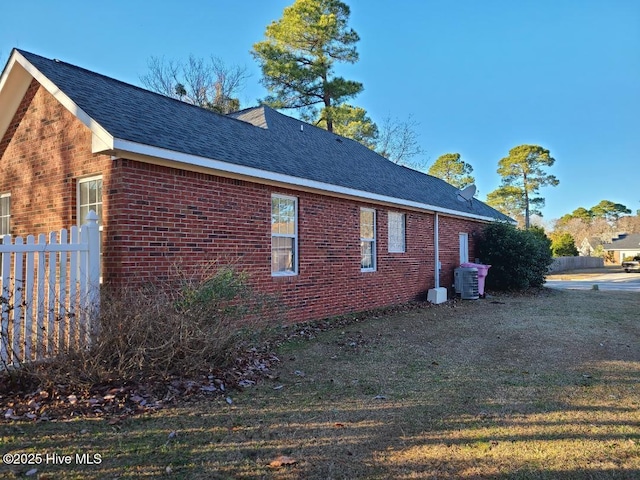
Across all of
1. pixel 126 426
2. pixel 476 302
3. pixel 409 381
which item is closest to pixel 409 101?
pixel 476 302

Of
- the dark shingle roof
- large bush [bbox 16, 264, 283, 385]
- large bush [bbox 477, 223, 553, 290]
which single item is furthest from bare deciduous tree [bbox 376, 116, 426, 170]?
large bush [bbox 16, 264, 283, 385]

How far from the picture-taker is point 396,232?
12047 millimetres

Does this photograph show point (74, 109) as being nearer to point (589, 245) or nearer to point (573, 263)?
point (573, 263)

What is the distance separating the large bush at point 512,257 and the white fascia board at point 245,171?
19.3ft

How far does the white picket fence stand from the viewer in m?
4.38

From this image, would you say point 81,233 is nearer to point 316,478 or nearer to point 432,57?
point 316,478

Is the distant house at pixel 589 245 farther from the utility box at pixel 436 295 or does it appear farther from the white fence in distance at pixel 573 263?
the utility box at pixel 436 295

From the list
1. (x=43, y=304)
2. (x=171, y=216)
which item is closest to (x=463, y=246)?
(x=171, y=216)

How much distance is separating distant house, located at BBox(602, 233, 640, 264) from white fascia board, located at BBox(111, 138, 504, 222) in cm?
5547

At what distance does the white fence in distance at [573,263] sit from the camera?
1436 inches

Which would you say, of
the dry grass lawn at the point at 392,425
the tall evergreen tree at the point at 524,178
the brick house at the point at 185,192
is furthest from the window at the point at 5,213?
the tall evergreen tree at the point at 524,178

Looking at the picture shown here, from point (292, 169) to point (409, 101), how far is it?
2417 centimetres

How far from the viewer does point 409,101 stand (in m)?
30.1

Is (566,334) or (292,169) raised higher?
(292,169)
